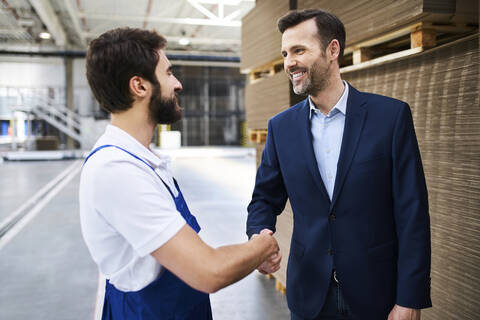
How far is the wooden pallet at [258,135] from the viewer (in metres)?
4.27

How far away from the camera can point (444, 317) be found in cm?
220

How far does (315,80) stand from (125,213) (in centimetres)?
106

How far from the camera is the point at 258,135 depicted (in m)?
4.34

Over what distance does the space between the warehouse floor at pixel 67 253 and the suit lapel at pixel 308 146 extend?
7.16ft

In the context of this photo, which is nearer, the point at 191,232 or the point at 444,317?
the point at 191,232

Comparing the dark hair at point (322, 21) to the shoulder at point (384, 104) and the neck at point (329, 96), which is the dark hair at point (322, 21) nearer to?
the neck at point (329, 96)

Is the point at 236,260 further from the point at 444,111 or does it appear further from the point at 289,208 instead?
the point at 289,208

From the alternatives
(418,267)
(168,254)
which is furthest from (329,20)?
(168,254)

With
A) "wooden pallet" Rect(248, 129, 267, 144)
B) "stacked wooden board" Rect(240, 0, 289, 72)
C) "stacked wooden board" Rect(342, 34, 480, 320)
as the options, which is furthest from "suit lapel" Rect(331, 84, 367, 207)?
"wooden pallet" Rect(248, 129, 267, 144)

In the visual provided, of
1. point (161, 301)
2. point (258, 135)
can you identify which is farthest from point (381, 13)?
point (258, 135)

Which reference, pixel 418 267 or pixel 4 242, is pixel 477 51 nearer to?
pixel 418 267

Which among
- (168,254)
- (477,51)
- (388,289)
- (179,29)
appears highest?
(179,29)

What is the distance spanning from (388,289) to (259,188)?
74 centimetres

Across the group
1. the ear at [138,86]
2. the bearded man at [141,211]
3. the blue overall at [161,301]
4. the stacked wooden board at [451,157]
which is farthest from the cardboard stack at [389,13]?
the blue overall at [161,301]
